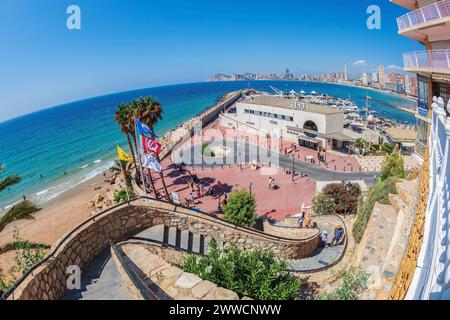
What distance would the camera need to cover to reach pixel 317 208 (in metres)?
19.2

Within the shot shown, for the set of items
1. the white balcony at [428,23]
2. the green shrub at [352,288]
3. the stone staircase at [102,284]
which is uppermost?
the white balcony at [428,23]

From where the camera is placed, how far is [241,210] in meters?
16.0

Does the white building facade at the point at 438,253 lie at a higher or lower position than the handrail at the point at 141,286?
higher

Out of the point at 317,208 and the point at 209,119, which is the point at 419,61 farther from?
the point at 209,119

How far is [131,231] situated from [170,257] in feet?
6.14

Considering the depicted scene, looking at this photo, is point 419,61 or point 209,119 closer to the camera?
point 419,61

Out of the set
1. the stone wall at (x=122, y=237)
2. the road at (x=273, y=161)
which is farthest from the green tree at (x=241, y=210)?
the road at (x=273, y=161)

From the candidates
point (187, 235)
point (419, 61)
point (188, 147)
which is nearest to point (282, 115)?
point (188, 147)

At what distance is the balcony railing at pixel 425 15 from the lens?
10.6 meters

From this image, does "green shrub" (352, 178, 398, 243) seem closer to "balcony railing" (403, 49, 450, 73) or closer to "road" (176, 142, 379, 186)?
"balcony railing" (403, 49, 450, 73)

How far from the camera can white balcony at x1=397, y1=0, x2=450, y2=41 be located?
10695mm

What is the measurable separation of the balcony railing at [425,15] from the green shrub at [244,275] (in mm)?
11783

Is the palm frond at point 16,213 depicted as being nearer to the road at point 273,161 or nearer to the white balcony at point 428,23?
the white balcony at point 428,23

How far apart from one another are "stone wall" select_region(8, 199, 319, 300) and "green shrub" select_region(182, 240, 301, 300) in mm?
2905
